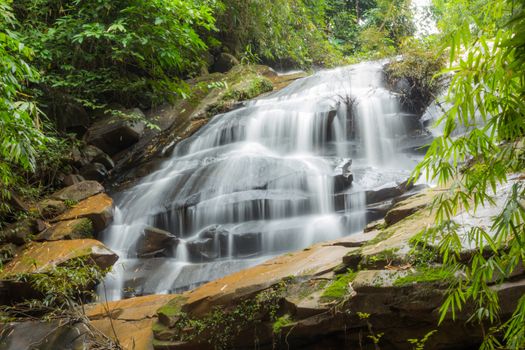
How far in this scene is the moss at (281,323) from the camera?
3.20 metres

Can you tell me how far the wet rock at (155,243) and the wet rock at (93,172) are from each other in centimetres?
319

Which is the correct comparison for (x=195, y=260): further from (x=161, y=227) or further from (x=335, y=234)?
(x=335, y=234)

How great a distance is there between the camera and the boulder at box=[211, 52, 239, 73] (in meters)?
13.3

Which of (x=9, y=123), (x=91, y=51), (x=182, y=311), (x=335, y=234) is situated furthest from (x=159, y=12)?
(x=182, y=311)

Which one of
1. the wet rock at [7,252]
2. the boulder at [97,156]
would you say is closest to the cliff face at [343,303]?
the wet rock at [7,252]

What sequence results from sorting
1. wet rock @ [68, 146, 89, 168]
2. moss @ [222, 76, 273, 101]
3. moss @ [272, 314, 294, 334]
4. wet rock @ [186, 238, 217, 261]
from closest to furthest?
moss @ [272, 314, 294, 334] → wet rock @ [186, 238, 217, 261] → wet rock @ [68, 146, 89, 168] → moss @ [222, 76, 273, 101]

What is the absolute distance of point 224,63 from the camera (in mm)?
13312

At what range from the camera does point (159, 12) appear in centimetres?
830

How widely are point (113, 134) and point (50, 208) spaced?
9.35ft

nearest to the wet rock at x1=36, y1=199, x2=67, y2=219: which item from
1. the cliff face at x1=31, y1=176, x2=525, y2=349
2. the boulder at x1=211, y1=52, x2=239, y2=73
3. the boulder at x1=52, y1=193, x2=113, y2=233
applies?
the boulder at x1=52, y1=193, x2=113, y2=233

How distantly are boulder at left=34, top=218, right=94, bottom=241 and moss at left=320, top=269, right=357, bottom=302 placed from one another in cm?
466

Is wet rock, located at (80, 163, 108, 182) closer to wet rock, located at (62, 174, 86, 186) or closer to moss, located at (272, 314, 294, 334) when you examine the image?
wet rock, located at (62, 174, 86, 186)

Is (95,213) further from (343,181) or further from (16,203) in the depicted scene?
(343,181)

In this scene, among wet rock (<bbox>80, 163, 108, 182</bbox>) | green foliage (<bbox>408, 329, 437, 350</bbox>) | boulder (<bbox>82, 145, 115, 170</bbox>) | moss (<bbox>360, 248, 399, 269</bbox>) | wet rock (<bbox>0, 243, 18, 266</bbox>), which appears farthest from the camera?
boulder (<bbox>82, 145, 115, 170</bbox>)
